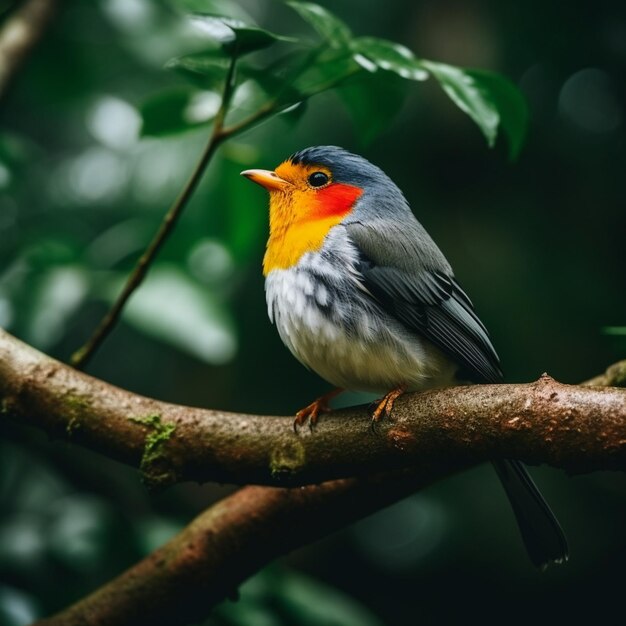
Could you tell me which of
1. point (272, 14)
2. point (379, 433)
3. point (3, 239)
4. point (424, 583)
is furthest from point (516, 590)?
point (272, 14)

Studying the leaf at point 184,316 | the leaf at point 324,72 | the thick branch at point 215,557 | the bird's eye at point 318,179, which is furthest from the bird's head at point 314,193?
the thick branch at point 215,557

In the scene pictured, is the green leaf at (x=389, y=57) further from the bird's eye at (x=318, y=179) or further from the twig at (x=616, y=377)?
the twig at (x=616, y=377)

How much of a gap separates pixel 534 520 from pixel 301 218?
3.99ft

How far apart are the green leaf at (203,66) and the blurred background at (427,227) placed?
0.73 metres

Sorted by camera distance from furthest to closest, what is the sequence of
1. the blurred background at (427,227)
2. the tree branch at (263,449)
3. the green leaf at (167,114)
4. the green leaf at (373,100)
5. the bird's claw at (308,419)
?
the blurred background at (427,227), the green leaf at (167,114), the green leaf at (373,100), the bird's claw at (308,419), the tree branch at (263,449)

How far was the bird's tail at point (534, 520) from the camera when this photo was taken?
2.34m

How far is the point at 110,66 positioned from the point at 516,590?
3646mm

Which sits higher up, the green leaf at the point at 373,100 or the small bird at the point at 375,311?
the green leaf at the point at 373,100

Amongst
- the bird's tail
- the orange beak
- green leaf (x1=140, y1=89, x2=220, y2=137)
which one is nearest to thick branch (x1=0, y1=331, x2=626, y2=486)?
the bird's tail

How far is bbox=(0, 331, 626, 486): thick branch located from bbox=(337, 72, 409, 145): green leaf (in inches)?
32.1

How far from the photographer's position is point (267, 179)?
276 cm

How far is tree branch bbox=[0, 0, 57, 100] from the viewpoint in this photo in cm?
300

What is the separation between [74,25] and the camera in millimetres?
3885

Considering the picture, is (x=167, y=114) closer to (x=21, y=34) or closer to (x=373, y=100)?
(x=373, y=100)
